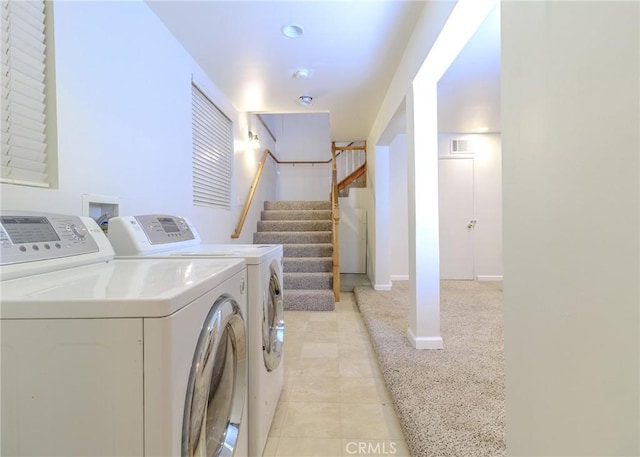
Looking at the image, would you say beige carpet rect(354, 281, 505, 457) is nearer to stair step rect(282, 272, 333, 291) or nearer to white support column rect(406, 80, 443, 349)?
white support column rect(406, 80, 443, 349)

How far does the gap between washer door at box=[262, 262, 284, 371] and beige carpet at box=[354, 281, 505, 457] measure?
703 millimetres

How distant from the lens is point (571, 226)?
619 millimetres

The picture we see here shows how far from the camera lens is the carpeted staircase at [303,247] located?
3.38 m

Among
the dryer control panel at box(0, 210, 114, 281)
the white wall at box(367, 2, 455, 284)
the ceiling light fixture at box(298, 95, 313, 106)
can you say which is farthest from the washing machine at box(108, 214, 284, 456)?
the ceiling light fixture at box(298, 95, 313, 106)

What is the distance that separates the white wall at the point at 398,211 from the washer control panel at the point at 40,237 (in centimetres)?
389

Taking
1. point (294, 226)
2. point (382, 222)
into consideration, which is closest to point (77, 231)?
point (382, 222)

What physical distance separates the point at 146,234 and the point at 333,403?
4.56 feet

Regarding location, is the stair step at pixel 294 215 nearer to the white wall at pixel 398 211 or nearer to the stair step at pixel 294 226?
the stair step at pixel 294 226

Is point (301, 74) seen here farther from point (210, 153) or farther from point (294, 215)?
point (294, 215)

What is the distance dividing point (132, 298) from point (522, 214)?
0.97 metres

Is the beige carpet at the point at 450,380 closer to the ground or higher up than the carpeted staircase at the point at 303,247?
closer to the ground

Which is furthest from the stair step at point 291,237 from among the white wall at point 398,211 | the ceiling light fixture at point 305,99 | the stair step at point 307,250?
the ceiling light fixture at point 305,99

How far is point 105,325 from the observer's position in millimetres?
549

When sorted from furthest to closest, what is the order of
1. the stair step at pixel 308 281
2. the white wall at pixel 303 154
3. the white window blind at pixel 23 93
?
the white wall at pixel 303 154 → the stair step at pixel 308 281 → the white window blind at pixel 23 93
